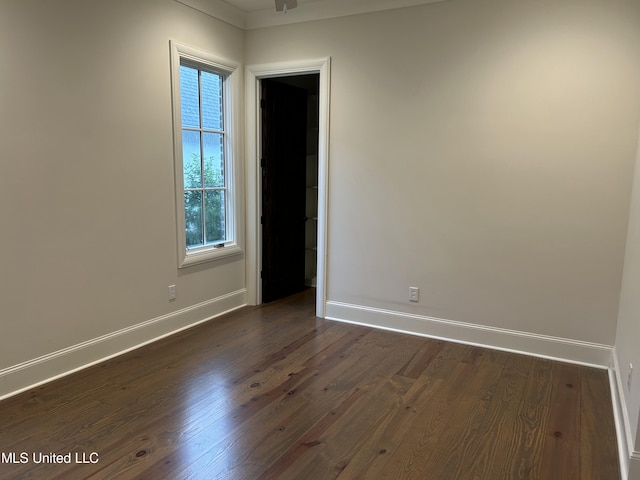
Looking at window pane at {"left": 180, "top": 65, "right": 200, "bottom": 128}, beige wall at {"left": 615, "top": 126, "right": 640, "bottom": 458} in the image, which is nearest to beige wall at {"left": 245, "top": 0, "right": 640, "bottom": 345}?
beige wall at {"left": 615, "top": 126, "right": 640, "bottom": 458}

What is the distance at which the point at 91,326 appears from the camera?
3.13m

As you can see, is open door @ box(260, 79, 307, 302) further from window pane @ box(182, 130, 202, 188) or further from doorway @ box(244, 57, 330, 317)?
window pane @ box(182, 130, 202, 188)

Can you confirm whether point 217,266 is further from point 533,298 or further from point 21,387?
point 533,298

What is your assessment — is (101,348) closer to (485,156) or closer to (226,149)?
(226,149)

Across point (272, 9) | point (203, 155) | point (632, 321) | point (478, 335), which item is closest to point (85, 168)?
point (203, 155)

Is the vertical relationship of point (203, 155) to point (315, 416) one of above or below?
above

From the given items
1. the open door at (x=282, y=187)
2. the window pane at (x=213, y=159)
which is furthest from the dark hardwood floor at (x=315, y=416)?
the window pane at (x=213, y=159)

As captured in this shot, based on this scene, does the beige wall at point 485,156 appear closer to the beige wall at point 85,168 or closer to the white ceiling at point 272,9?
the white ceiling at point 272,9

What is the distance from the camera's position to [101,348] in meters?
3.20

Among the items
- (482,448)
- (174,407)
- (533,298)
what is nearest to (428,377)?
(482,448)

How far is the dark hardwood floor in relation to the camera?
82.7 inches

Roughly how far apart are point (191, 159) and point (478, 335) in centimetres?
275

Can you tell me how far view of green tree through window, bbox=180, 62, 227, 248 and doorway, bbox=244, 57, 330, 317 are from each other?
0.26 metres

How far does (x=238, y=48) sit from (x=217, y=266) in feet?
6.62
